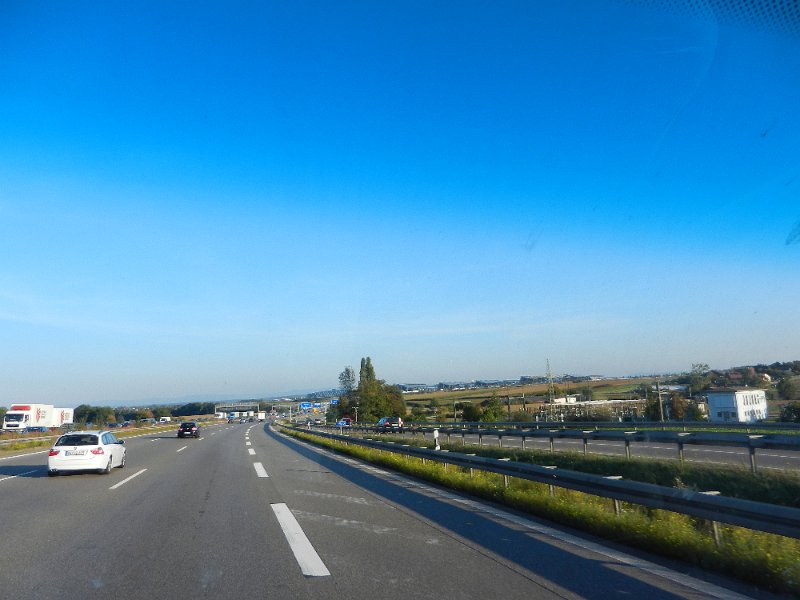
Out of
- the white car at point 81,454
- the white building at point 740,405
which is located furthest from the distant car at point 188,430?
the white building at point 740,405

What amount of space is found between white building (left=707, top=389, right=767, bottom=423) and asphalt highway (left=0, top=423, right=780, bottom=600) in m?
12.9

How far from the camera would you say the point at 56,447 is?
61.2ft

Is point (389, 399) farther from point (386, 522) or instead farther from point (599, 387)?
point (386, 522)

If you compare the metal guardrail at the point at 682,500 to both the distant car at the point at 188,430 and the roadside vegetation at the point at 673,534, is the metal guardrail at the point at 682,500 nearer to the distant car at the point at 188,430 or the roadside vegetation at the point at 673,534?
the roadside vegetation at the point at 673,534

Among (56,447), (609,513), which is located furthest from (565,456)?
(56,447)

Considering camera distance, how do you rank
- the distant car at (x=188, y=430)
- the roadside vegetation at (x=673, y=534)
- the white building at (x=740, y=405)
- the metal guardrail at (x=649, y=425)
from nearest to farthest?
the roadside vegetation at (x=673, y=534)
the metal guardrail at (x=649, y=425)
the white building at (x=740, y=405)
the distant car at (x=188, y=430)

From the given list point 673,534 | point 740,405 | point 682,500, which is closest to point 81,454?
point 673,534

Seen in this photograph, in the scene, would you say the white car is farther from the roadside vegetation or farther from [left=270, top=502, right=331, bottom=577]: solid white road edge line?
the roadside vegetation

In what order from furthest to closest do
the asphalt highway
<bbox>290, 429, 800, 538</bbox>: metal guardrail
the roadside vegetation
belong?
the roadside vegetation, the asphalt highway, <bbox>290, 429, 800, 538</bbox>: metal guardrail

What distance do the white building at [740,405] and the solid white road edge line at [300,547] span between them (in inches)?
660

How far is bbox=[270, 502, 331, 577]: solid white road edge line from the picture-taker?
706 cm

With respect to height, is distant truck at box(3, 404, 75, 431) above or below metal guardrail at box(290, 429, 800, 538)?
above

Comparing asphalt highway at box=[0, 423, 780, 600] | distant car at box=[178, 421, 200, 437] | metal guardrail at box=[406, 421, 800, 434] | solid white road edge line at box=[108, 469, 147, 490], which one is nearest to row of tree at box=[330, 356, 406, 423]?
distant car at box=[178, 421, 200, 437]

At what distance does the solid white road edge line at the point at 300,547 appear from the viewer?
7063 mm
